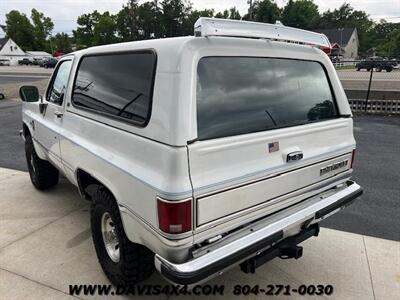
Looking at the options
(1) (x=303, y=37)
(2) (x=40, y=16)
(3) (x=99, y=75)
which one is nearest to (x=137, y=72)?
(3) (x=99, y=75)

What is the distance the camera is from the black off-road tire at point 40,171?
4.75 m

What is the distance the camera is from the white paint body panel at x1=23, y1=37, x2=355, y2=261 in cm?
206

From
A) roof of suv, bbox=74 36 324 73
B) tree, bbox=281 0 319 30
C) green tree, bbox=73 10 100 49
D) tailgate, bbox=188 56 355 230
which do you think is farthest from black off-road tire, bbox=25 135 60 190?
green tree, bbox=73 10 100 49

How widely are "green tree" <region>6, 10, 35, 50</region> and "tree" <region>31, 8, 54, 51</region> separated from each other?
1.76 m

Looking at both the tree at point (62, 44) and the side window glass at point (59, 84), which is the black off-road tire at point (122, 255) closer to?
the side window glass at point (59, 84)

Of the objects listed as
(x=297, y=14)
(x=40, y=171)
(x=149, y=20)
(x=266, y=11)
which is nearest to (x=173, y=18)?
(x=149, y=20)

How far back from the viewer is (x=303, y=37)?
2.82 m

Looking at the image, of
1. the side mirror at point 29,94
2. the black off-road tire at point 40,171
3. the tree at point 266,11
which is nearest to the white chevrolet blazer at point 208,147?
the side mirror at point 29,94

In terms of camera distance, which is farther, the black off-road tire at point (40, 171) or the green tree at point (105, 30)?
the green tree at point (105, 30)

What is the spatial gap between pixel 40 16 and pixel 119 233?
357ft

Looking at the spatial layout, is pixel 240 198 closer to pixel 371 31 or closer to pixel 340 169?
pixel 340 169

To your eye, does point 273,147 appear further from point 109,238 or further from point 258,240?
point 109,238

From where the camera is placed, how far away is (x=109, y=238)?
297 centimetres

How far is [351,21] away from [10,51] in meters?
84.1
